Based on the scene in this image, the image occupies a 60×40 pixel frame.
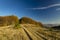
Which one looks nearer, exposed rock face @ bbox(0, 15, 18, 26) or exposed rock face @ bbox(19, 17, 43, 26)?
exposed rock face @ bbox(19, 17, 43, 26)

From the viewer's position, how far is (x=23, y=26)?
6.87 meters

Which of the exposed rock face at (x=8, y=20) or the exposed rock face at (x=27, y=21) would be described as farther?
the exposed rock face at (x=8, y=20)

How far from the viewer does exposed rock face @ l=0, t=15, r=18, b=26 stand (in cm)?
652

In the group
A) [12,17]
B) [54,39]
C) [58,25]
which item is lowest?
[54,39]

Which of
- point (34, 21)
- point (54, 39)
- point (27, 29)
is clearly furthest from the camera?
point (27, 29)

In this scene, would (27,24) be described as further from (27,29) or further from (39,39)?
(39,39)

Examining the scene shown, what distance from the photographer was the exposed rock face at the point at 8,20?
652 centimetres

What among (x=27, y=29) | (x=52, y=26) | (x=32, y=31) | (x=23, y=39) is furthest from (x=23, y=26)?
(x=23, y=39)

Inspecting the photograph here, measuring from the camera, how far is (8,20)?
22.4 feet

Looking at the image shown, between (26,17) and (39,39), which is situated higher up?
(26,17)

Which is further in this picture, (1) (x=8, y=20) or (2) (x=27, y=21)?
(1) (x=8, y=20)

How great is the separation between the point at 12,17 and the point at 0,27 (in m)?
0.75

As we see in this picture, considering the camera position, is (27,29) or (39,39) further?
(27,29)

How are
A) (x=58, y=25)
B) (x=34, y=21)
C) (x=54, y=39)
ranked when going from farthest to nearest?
(x=34, y=21) → (x=58, y=25) → (x=54, y=39)
